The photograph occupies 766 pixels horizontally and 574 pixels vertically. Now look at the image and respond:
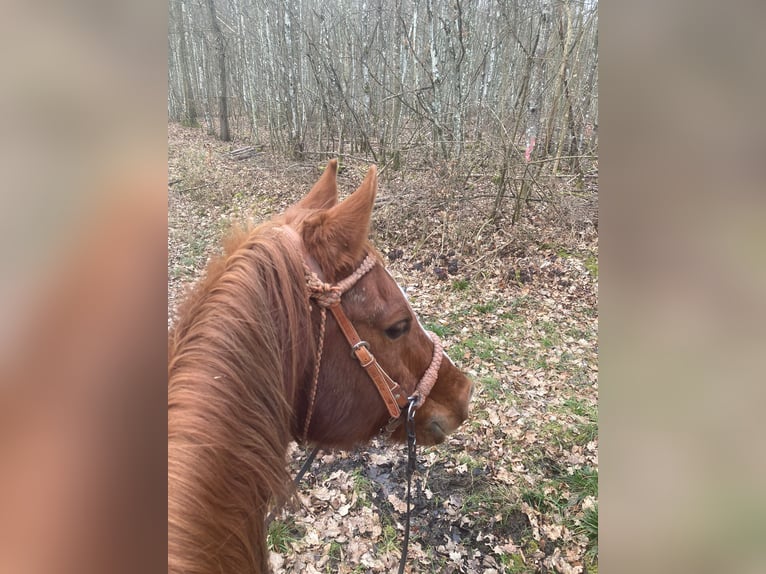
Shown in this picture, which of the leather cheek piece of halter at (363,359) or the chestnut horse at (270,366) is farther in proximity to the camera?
the leather cheek piece of halter at (363,359)

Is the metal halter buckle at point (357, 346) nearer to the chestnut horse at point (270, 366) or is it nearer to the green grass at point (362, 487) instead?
the chestnut horse at point (270, 366)

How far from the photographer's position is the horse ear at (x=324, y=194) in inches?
44.9

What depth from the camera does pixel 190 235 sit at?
1008 mm

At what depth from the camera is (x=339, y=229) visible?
0.92m

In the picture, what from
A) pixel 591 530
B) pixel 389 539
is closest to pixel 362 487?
pixel 389 539

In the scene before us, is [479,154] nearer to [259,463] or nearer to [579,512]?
[579,512]

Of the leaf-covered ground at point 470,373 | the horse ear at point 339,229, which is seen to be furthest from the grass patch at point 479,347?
the horse ear at point 339,229

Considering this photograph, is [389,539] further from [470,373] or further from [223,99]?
[223,99]

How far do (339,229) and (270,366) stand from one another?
1.08ft

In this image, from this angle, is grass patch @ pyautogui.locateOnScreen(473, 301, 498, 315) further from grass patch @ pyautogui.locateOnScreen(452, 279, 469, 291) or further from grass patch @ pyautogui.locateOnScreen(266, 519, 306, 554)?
grass patch @ pyautogui.locateOnScreen(266, 519, 306, 554)

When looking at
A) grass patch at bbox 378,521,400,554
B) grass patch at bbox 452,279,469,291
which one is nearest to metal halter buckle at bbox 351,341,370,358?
grass patch at bbox 378,521,400,554

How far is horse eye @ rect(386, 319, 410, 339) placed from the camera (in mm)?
1021

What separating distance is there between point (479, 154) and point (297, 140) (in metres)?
1.04
